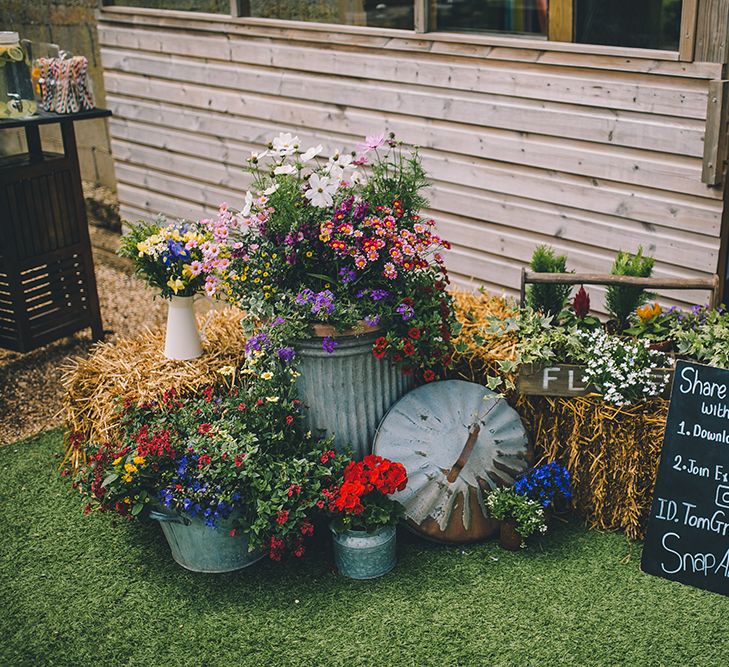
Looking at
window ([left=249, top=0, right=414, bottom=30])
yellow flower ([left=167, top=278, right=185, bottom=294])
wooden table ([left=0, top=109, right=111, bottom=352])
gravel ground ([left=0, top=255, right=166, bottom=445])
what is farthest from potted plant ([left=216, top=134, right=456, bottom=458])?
wooden table ([left=0, top=109, right=111, bottom=352])

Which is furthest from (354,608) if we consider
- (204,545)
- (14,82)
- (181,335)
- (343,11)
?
(343,11)

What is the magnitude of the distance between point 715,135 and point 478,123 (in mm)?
1342

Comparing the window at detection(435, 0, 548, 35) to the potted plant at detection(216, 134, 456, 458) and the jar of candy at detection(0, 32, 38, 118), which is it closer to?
the potted plant at detection(216, 134, 456, 458)

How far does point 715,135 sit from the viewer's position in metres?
3.95

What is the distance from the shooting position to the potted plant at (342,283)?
137 inches

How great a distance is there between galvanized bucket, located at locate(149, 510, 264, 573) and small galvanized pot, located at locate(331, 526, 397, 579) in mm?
335

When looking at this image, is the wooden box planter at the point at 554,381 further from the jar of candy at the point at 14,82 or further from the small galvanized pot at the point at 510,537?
the jar of candy at the point at 14,82

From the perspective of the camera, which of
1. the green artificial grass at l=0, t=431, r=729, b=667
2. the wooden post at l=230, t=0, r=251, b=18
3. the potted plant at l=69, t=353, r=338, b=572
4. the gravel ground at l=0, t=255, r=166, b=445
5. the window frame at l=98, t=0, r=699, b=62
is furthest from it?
the wooden post at l=230, t=0, r=251, b=18

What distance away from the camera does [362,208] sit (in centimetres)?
356

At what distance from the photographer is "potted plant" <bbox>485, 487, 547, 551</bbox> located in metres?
3.41

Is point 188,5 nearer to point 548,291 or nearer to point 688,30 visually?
point 688,30

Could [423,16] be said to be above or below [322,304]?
above

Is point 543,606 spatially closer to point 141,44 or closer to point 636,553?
point 636,553

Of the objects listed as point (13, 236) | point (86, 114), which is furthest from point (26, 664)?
point (86, 114)
